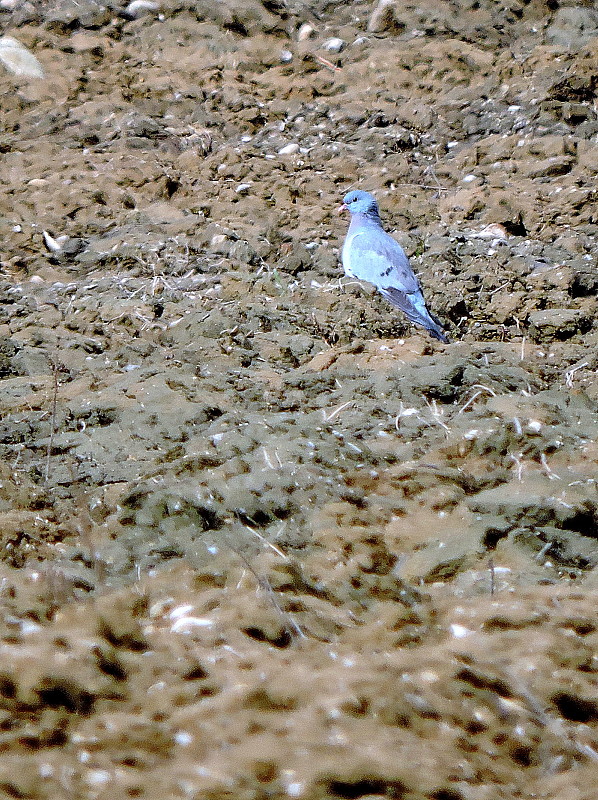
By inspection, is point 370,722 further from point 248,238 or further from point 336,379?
point 248,238

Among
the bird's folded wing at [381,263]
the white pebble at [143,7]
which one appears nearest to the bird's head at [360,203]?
the bird's folded wing at [381,263]

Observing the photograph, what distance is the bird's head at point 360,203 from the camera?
5094 mm

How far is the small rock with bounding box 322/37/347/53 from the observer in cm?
709

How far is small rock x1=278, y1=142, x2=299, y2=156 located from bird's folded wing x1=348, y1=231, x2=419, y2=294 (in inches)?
64.7

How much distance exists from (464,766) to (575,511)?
3.70 feet

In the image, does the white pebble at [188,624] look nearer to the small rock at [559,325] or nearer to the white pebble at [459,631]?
the white pebble at [459,631]

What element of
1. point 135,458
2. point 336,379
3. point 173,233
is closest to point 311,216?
point 173,233

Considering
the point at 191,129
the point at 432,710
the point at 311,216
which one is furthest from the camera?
the point at 191,129

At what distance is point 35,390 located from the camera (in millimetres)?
3445

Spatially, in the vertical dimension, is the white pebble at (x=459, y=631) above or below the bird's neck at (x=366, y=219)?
above

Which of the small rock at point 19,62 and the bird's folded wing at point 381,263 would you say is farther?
the small rock at point 19,62

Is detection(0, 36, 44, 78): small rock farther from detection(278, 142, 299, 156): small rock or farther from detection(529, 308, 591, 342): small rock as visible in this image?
detection(529, 308, 591, 342): small rock

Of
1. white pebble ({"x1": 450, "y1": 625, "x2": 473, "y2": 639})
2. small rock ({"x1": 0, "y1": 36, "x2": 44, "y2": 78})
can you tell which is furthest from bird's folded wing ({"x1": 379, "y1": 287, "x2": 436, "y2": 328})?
small rock ({"x1": 0, "y1": 36, "x2": 44, "y2": 78})

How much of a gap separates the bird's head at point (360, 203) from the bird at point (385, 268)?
81 millimetres
